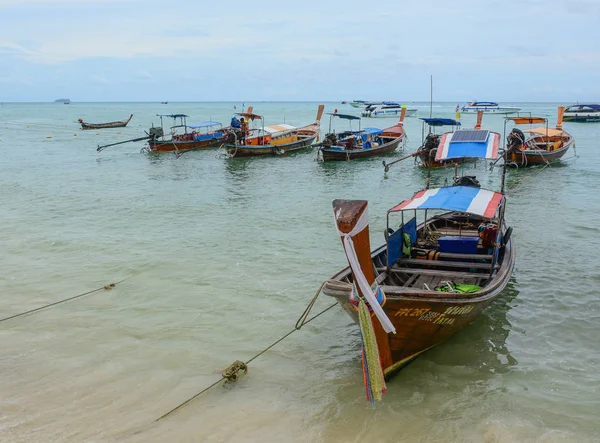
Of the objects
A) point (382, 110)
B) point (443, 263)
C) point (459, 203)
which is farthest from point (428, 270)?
point (382, 110)

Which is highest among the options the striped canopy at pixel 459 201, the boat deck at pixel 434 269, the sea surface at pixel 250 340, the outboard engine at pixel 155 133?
the outboard engine at pixel 155 133

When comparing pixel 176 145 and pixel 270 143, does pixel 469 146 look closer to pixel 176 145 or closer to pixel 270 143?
pixel 270 143

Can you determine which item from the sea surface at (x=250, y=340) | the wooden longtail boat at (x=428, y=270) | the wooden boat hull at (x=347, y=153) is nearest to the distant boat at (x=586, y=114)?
the wooden boat hull at (x=347, y=153)

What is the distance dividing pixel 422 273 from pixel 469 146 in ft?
13.7

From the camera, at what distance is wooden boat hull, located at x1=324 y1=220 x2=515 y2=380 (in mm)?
5812

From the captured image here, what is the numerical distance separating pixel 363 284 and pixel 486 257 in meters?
4.10

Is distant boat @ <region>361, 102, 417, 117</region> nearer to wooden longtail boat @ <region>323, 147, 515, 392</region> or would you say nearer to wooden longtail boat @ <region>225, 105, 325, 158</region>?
wooden longtail boat @ <region>225, 105, 325, 158</region>

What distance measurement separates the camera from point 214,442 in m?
5.29

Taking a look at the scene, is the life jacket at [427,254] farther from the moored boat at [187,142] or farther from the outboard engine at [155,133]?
the outboard engine at [155,133]

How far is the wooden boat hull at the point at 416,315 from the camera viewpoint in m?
5.81

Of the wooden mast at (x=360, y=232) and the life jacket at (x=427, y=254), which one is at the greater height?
the wooden mast at (x=360, y=232)

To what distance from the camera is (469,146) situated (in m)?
10.8

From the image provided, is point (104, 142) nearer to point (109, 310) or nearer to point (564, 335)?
point (109, 310)

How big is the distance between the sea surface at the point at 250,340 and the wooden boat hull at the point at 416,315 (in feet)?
1.23
